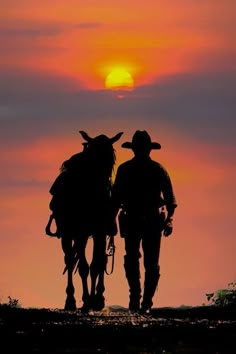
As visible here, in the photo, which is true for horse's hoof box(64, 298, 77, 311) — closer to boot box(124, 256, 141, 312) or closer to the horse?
the horse

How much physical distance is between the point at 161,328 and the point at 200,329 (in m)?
0.54

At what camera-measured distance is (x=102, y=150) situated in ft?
89.2

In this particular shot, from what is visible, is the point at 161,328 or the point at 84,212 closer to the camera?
the point at 161,328

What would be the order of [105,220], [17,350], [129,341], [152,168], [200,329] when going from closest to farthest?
[17,350], [129,341], [200,329], [152,168], [105,220]

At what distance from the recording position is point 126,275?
2522 centimetres

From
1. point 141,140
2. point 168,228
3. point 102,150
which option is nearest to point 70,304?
point 102,150

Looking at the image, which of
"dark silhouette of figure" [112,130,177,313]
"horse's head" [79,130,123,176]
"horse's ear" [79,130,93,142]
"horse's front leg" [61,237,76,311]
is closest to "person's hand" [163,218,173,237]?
"dark silhouette of figure" [112,130,177,313]

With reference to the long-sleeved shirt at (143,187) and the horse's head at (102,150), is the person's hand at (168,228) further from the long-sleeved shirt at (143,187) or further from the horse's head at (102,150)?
the horse's head at (102,150)

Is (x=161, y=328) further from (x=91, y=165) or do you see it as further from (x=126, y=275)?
(x=91, y=165)

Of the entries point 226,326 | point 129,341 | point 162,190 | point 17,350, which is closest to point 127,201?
point 162,190

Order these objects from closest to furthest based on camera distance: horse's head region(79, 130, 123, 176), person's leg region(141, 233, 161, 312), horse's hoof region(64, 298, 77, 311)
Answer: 1. person's leg region(141, 233, 161, 312)
2. horse's head region(79, 130, 123, 176)
3. horse's hoof region(64, 298, 77, 311)

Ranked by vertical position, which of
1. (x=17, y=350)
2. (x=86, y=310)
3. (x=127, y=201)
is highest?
(x=127, y=201)

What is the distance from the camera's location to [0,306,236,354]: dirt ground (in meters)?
14.1

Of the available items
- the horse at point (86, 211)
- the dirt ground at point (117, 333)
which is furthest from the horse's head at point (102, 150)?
the dirt ground at point (117, 333)
